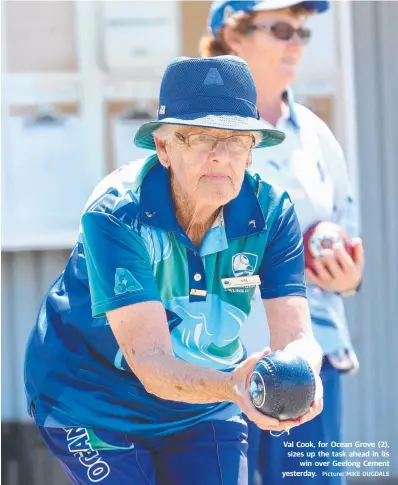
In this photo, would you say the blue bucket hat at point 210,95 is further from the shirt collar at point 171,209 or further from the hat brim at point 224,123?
the shirt collar at point 171,209

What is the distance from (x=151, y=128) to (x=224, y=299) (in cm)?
44

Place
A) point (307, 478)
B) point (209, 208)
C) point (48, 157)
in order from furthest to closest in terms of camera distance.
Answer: point (48, 157)
point (307, 478)
point (209, 208)

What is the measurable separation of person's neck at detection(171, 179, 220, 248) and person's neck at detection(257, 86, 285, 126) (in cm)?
110

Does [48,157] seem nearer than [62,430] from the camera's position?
No

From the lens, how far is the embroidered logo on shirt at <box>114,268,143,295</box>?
8.54 ft

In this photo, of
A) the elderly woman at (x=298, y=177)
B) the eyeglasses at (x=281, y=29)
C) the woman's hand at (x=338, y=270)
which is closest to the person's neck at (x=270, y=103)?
the elderly woman at (x=298, y=177)

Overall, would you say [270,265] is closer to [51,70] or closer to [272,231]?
[272,231]

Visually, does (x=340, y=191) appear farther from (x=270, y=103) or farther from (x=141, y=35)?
(x=141, y=35)

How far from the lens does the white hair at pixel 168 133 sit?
→ 105 inches

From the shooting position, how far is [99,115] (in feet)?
16.3

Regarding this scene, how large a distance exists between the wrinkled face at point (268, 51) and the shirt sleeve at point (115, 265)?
132 cm

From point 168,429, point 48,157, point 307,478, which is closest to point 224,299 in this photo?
point 168,429

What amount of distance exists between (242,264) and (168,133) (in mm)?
358

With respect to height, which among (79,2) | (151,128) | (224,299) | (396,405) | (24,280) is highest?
(79,2)
